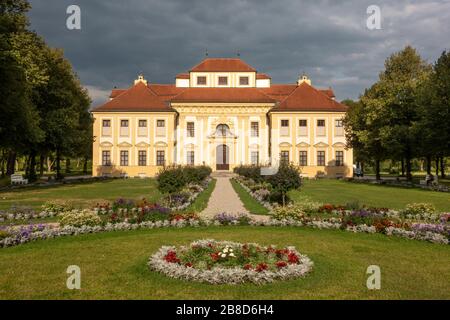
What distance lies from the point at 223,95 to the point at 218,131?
17.0 feet

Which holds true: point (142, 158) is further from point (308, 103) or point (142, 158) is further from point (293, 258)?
point (293, 258)

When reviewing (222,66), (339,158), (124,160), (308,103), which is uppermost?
(222,66)

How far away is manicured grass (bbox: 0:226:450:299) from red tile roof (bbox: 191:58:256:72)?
48784mm

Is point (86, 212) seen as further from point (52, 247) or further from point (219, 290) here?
point (219, 290)

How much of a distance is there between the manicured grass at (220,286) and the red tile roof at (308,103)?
41198 millimetres

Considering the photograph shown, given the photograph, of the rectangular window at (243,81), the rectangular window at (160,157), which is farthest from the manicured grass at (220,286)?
the rectangular window at (243,81)

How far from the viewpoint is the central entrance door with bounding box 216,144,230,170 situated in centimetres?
5592

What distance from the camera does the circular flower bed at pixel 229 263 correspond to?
778cm

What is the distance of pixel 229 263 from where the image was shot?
28.0ft

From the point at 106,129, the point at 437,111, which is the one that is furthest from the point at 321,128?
the point at 106,129

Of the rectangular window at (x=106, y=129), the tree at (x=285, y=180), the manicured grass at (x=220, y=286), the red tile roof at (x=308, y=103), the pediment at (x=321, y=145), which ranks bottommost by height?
the manicured grass at (x=220, y=286)

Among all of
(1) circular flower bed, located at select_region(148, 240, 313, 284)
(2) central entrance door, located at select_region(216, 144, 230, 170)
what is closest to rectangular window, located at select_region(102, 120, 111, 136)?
(2) central entrance door, located at select_region(216, 144, 230, 170)

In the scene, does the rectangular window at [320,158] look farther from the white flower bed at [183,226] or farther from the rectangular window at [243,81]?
the white flower bed at [183,226]

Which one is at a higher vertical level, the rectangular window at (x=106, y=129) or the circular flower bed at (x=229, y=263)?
the rectangular window at (x=106, y=129)
